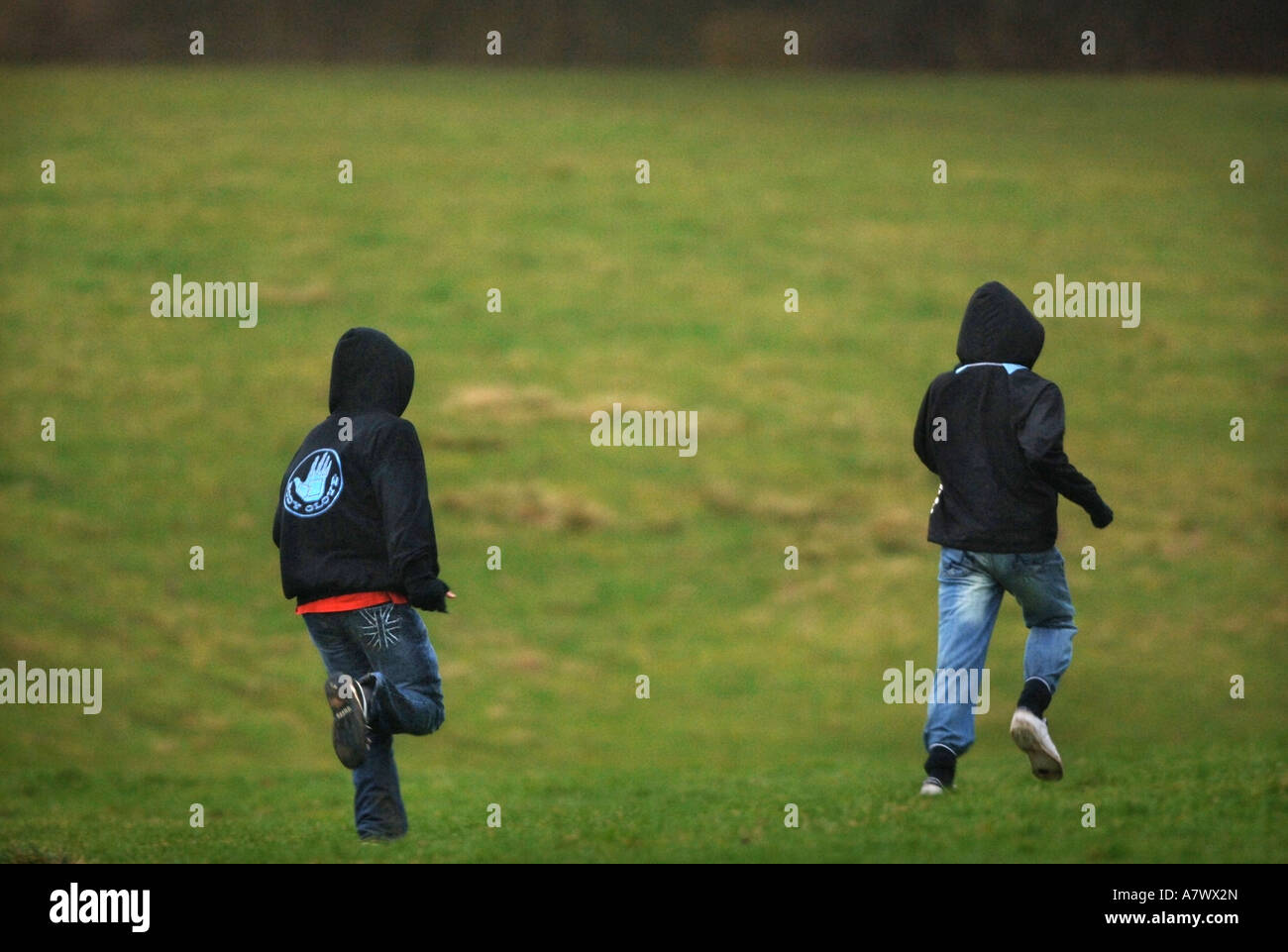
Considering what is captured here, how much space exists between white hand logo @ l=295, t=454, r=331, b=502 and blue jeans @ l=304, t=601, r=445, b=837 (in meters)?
0.59

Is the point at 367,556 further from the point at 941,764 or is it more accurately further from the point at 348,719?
the point at 941,764

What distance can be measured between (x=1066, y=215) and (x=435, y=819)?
3044 centimetres

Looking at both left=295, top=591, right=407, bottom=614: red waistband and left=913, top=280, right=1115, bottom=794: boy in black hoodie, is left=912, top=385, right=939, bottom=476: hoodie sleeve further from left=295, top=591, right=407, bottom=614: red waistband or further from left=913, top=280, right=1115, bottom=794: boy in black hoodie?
left=295, top=591, right=407, bottom=614: red waistband

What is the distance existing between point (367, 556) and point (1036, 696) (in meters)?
3.49

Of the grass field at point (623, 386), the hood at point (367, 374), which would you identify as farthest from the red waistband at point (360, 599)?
the grass field at point (623, 386)

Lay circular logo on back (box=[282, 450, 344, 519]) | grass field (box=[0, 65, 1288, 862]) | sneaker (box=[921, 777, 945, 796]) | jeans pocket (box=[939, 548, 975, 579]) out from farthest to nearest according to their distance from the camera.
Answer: grass field (box=[0, 65, 1288, 862])
sneaker (box=[921, 777, 945, 796])
jeans pocket (box=[939, 548, 975, 579])
circular logo on back (box=[282, 450, 344, 519])

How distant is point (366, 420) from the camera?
26.9ft

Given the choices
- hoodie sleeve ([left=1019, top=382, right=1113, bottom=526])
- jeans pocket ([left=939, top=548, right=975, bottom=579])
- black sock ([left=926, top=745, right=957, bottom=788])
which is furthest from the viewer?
black sock ([left=926, top=745, right=957, bottom=788])

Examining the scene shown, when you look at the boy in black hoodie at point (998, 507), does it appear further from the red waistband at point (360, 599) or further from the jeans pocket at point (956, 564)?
the red waistband at point (360, 599)

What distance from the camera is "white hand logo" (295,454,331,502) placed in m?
8.12

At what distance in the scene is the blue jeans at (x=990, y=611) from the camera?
878cm

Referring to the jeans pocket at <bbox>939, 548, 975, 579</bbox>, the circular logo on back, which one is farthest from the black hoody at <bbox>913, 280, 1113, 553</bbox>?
the circular logo on back

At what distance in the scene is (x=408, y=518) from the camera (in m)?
7.86

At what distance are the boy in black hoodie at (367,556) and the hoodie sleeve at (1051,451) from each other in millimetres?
3068
